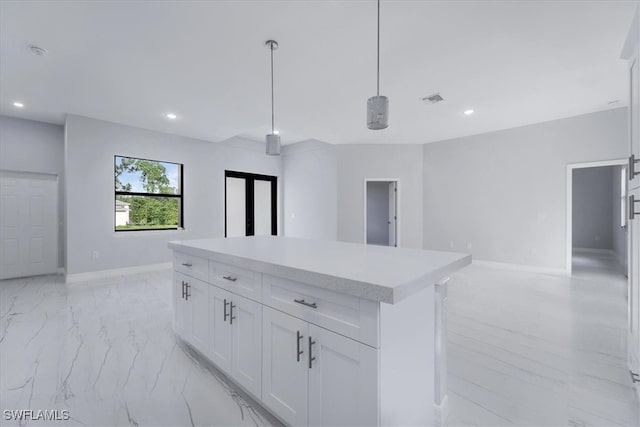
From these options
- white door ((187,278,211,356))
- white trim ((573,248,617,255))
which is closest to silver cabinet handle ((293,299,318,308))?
white door ((187,278,211,356))

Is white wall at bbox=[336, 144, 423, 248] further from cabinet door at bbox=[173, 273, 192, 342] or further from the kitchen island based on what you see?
the kitchen island

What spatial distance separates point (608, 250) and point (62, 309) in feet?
36.7

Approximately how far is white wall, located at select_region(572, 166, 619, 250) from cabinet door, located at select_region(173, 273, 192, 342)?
9223 mm

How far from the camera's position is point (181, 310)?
7.37ft

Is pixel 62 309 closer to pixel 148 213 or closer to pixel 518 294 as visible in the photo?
pixel 148 213

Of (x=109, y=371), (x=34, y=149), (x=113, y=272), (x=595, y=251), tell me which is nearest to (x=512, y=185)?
(x=595, y=251)

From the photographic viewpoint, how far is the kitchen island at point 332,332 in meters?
1.04

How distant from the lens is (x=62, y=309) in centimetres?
326

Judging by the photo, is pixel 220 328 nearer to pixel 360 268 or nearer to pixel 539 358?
pixel 360 268

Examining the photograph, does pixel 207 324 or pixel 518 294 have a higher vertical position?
pixel 207 324

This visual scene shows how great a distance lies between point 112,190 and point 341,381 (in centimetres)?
550

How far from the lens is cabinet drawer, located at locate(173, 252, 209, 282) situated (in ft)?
6.48

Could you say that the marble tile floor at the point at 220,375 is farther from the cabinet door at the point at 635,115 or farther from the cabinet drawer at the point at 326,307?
the cabinet door at the point at 635,115

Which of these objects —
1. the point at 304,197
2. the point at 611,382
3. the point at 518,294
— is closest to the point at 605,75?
the point at 518,294
